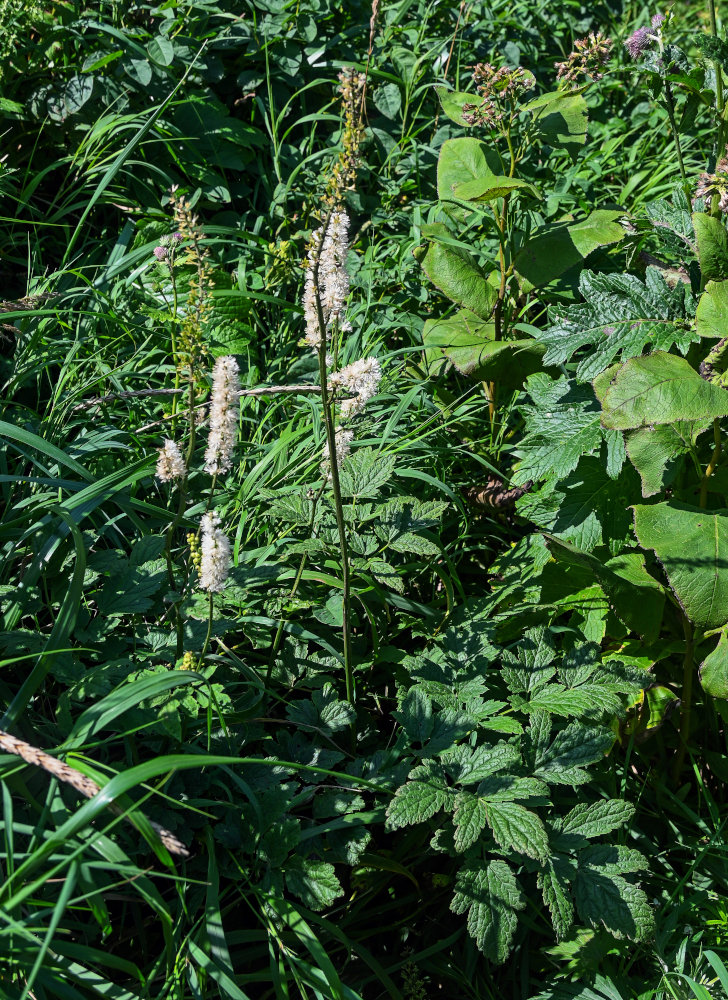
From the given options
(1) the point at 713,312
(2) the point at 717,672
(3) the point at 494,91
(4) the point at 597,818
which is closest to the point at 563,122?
(3) the point at 494,91

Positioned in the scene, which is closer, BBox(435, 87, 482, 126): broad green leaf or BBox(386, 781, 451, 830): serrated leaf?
BBox(386, 781, 451, 830): serrated leaf

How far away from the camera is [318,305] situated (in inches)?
58.8

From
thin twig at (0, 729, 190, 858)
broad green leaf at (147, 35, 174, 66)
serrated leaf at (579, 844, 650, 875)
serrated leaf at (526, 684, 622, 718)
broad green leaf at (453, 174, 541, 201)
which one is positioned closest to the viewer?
thin twig at (0, 729, 190, 858)

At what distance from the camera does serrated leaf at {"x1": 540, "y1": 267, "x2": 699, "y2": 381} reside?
2074 millimetres

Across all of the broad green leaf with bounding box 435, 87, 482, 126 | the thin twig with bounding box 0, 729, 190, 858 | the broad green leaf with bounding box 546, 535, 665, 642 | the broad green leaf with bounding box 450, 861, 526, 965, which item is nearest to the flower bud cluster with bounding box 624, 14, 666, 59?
the broad green leaf with bounding box 435, 87, 482, 126

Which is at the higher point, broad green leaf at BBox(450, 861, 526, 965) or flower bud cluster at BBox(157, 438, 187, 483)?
flower bud cluster at BBox(157, 438, 187, 483)

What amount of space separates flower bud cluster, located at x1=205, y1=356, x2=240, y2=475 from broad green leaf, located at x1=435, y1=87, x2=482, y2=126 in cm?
163

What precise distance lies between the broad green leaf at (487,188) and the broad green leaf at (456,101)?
0.35 metres

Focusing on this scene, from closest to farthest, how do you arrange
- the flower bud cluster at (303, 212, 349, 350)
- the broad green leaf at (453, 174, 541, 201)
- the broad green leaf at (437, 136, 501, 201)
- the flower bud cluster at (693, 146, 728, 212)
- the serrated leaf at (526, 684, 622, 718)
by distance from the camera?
the flower bud cluster at (303, 212, 349, 350), the serrated leaf at (526, 684, 622, 718), the flower bud cluster at (693, 146, 728, 212), the broad green leaf at (453, 174, 541, 201), the broad green leaf at (437, 136, 501, 201)

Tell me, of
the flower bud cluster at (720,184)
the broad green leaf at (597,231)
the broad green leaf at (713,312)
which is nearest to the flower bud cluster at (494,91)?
the broad green leaf at (597,231)

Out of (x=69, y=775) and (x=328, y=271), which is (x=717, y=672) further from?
(x=69, y=775)

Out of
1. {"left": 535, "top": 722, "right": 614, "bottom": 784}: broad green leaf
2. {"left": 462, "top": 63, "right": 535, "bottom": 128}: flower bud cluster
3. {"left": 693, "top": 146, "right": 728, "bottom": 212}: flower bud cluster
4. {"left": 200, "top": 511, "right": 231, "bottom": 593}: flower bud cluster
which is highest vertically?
{"left": 462, "top": 63, "right": 535, "bottom": 128}: flower bud cluster

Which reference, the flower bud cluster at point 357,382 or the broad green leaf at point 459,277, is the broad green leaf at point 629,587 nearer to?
the flower bud cluster at point 357,382

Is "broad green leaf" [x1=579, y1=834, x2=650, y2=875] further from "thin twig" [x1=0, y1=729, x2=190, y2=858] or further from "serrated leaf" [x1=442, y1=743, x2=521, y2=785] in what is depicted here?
"thin twig" [x1=0, y1=729, x2=190, y2=858]
